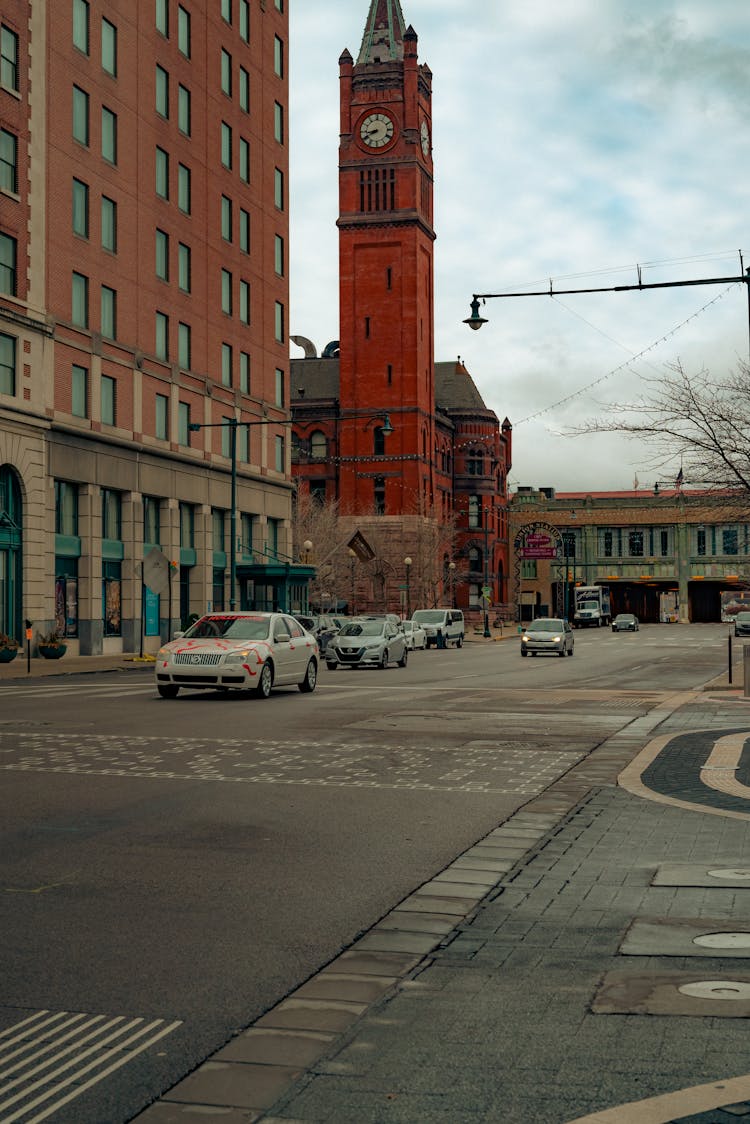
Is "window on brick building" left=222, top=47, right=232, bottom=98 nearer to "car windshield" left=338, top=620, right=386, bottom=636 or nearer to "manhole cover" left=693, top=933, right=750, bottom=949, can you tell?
"car windshield" left=338, top=620, right=386, bottom=636

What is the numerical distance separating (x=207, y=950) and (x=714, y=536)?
127 m

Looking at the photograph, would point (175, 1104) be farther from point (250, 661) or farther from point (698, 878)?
point (250, 661)

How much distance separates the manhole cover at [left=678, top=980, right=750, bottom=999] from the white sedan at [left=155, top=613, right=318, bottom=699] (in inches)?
710

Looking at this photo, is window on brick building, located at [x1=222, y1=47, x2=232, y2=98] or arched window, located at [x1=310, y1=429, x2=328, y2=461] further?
arched window, located at [x1=310, y1=429, x2=328, y2=461]

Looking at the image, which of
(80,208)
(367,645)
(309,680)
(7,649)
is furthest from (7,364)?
(309,680)

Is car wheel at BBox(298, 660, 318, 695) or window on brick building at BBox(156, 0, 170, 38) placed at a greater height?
window on brick building at BBox(156, 0, 170, 38)

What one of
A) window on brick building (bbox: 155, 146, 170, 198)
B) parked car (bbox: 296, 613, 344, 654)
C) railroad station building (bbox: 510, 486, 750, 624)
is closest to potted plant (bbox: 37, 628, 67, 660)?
parked car (bbox: 296, 613, 344, 654)

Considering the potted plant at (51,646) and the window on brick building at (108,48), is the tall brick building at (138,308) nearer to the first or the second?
the window on brick building at (108,48)

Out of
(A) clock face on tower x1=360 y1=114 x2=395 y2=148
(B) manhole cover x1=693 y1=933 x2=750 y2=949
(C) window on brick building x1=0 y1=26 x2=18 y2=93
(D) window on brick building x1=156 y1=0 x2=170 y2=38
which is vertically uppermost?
(A) clock face on tower x1=360 y1=114 x2=395 y2=148

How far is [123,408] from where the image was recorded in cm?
4831

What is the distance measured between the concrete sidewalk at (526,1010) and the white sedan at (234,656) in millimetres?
14898

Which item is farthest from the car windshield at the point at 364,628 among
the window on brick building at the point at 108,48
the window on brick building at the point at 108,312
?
the window on brick building at the point at 108,48

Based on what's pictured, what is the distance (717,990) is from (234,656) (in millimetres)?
18228

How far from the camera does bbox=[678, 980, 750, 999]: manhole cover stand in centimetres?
508
